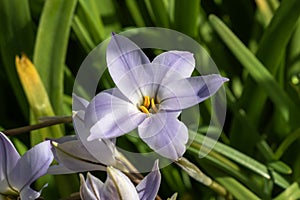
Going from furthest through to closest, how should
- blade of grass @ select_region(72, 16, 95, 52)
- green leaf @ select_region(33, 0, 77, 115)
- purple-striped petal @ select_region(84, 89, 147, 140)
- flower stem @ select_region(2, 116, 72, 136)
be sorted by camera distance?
blade of grass @ select_region(72, 16, 95, 52), green leaf @ select_region(33, 0, 77, 115), flower stem @ select_region(2, 116, 72, 136), purple-striped petal @ select_region(84, 89, 147, 140)

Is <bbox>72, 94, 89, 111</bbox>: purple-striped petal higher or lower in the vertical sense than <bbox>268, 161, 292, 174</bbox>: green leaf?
higher

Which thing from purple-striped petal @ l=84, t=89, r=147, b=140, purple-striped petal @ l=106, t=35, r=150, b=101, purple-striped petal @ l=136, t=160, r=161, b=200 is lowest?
purple-striped petal @ l=136, t=160, r=161, b=200

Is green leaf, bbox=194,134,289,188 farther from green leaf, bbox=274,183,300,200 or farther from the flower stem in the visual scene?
the flower stem

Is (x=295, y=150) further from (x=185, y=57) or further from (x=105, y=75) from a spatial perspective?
(x=185, y=57)

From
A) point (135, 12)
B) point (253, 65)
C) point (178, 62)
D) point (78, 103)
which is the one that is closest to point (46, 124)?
point (78, 103)

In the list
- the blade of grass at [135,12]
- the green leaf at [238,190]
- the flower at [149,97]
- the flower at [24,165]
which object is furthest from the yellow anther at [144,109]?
the blade of grass at [135,12]

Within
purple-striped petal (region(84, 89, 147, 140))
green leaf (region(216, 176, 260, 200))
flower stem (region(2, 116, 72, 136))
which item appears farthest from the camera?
green leaf (region(216, 176, 260, 200))

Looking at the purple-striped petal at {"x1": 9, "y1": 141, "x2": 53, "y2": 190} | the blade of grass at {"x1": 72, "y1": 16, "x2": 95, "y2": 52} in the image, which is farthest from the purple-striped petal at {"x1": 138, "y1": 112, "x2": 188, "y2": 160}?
the blade of grass at {"x1": 72, "y1": 16, "x2": 95, "y2": 52}

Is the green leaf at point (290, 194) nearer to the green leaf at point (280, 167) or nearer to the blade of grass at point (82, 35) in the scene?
the green leaf at point (280, 167)

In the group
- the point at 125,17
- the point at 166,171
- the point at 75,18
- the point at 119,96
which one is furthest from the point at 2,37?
the point at 119,96

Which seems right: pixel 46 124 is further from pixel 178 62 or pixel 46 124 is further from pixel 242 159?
pixel 242 159
